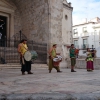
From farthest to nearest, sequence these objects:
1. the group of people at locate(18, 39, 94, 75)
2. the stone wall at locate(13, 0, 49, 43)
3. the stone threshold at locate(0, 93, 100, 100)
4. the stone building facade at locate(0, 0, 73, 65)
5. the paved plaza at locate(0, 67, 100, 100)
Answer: the stone wall at locate(13, 0, 49, 43) → the stone building facade at locate(0, 0, 73, 65) → the group of people at locate(18, 39, 94, 75) → the paved plaza at locate(0, 67, 100, 100) → the stone threshold at locate(0, 93, 100, 100)

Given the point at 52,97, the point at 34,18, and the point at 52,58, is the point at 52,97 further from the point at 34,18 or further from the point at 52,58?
the point at 34,18

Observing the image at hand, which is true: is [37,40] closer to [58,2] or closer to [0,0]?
[58,2]

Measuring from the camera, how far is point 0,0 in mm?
15891

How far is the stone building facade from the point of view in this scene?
13383 mm

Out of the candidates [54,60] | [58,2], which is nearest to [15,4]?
[58,2]

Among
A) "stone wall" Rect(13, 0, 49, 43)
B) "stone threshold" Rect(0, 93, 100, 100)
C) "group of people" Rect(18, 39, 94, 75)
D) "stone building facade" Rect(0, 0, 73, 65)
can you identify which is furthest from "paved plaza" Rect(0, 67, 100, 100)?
"stone wall" Rect(13, 0, 49, 43)

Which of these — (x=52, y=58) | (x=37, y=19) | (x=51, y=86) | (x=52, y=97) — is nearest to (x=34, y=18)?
(x=37, y=19)

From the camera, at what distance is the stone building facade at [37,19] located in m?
13.4

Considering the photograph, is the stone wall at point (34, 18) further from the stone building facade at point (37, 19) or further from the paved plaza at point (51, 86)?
the paved plaza at point (51, 86)

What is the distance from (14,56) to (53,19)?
12.1 feet

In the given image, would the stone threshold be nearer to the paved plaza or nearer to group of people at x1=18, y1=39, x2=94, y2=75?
the paved plaza

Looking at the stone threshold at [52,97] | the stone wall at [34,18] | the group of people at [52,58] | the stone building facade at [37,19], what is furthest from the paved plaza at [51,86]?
the stone wall at [34,18]

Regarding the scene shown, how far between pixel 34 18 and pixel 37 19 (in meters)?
0.40

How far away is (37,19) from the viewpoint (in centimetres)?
1435
